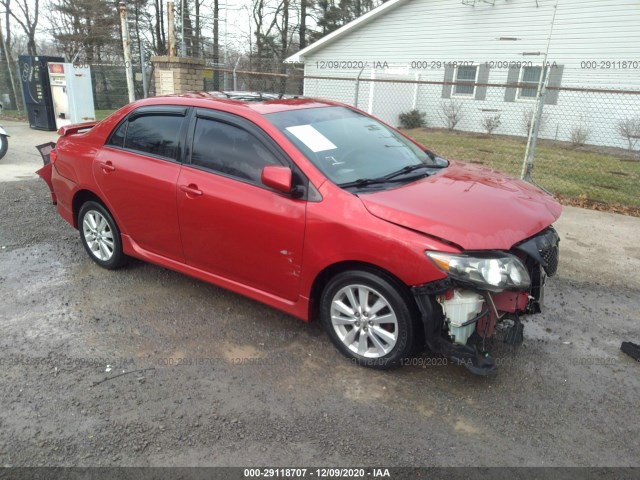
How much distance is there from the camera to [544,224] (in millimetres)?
3154

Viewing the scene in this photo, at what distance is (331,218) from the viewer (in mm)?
3094

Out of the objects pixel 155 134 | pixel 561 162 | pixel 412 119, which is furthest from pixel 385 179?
pixel 412 119

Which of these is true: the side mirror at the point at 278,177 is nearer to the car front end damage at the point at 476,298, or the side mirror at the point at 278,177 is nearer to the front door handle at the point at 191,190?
the front door handle at the point at 191,190

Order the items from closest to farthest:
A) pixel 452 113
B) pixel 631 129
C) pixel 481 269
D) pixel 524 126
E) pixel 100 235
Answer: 1. pixel 481 269
2. pixel 100 235
3. pixel 631 129
4. pixel 524 126
5. pixel 452 113

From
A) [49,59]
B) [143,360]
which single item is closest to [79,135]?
[143,360]

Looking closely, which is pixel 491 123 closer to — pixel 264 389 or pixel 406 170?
pixel 406 170

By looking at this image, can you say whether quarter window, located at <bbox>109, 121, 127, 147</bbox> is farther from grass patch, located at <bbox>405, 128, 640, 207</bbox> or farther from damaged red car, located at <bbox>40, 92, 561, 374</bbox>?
grass patch, located at <bbox>405, 128, 640, 207</bbox>

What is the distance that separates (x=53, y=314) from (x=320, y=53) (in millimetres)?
18578

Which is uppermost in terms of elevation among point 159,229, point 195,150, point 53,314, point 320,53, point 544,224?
point 320,53

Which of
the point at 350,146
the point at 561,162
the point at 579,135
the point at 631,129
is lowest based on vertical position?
the point at 561,162

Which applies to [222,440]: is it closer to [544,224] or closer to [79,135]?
[544,224]

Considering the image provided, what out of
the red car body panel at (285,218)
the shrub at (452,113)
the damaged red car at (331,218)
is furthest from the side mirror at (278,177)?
A: the shrub at (452,113)

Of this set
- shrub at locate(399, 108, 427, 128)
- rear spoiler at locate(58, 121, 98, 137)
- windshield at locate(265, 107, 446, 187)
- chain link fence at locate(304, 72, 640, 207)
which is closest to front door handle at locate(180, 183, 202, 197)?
windshield at locate(265, 107, 446, 187)

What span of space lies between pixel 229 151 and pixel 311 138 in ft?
2.04
